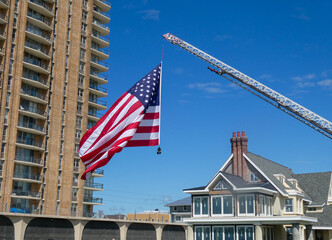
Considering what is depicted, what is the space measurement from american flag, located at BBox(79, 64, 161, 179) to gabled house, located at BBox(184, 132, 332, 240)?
28.2 meters

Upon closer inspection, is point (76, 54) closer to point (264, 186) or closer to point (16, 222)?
point (16, 222)

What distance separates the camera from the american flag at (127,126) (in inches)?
845

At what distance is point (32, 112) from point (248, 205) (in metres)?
44.1

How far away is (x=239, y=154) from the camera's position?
55.6 metres

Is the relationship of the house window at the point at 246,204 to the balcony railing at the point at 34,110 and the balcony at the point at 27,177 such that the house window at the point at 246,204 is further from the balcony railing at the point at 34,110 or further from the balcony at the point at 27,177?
the balcony railing at the point at 34,110

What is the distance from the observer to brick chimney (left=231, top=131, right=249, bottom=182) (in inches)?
Result: 2168

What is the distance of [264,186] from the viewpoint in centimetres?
5231

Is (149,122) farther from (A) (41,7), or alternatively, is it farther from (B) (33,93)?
(A) (41,7)

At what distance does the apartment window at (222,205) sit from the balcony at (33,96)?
4051 centimetres

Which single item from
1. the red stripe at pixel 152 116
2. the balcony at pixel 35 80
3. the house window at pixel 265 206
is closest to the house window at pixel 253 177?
the house window at pixel 265 206

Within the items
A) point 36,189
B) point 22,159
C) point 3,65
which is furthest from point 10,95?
point 36,189

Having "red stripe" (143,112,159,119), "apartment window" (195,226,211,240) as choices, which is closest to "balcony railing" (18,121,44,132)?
"apartment window" (195,226,211,240)

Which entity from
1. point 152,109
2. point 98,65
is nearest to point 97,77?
point 98,65

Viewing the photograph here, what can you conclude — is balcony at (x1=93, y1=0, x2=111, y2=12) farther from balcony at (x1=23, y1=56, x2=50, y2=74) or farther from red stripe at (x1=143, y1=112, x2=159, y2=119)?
red stripe at (x1=143, y1=112, x2=159, y2=119)
